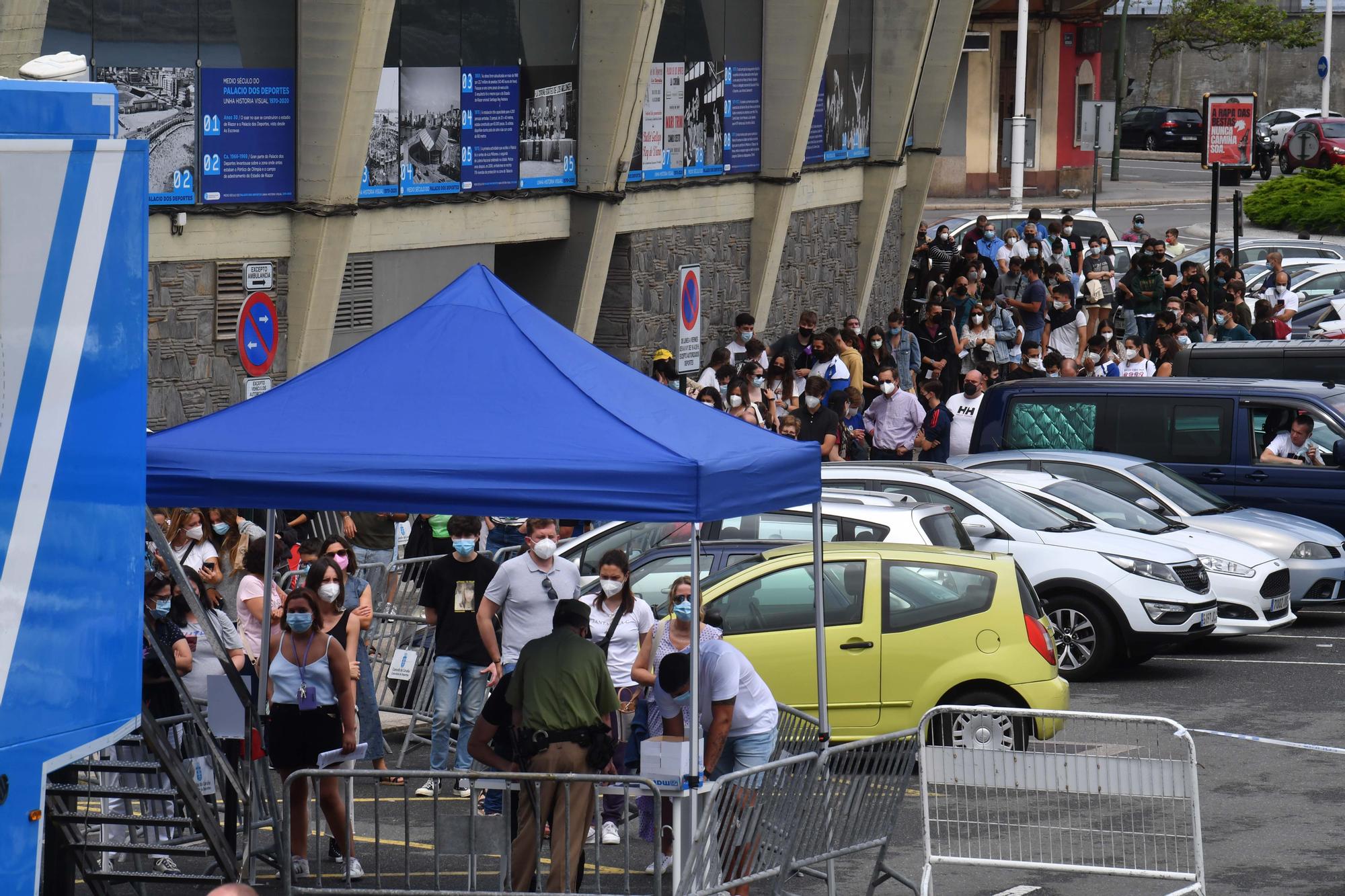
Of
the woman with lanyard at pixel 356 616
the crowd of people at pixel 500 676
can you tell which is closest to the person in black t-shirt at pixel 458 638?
the crowd of people at pixel 500 676

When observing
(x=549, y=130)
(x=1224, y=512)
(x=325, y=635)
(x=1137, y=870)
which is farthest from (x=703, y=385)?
(x=1137, y=870)

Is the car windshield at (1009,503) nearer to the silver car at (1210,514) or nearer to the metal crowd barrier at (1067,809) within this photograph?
the silver car at (1210,514)

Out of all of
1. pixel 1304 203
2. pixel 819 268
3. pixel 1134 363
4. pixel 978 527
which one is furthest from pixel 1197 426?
pixel 1304 203

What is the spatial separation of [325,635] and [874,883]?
9.99ft

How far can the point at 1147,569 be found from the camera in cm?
1568

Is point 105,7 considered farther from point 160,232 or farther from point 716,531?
point 716,531

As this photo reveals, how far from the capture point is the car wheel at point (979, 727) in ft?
37.7

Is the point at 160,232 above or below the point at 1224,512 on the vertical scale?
above

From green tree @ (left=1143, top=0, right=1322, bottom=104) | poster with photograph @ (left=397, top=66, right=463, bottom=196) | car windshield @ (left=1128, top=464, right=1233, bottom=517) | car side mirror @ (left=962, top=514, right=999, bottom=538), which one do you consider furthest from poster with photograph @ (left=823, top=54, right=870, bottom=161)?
green tree @ (left=1143, top=0, right=1322, bottom=104)

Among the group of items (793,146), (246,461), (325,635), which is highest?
Result: (793,146)

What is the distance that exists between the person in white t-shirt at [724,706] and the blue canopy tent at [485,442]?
131 mm

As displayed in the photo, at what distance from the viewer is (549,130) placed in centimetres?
2345

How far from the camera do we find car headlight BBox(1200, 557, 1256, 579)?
16422 mm

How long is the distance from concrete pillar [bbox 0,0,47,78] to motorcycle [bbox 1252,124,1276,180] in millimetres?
50866
